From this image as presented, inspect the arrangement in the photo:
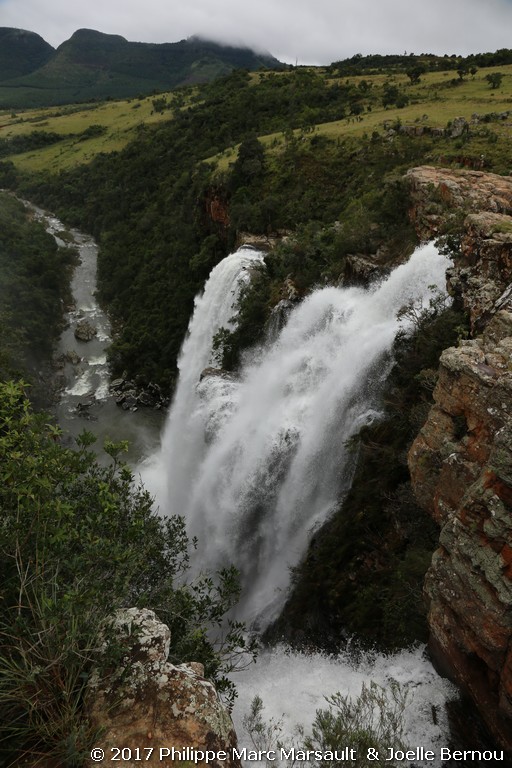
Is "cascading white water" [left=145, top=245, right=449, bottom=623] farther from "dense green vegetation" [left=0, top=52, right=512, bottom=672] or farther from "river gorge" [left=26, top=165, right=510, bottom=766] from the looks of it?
"dense green vegetation" [left=0, top=52, right=512, bottom=672]

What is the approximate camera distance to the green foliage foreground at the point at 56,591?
5595 millimetres

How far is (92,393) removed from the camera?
32.7m

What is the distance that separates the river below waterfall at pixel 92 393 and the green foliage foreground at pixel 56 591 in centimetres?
1224

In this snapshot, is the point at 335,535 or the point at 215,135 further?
the point at 215,135

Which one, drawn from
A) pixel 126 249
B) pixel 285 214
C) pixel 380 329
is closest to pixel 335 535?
pixel 380 329

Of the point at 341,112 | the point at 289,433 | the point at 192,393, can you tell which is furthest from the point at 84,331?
the point at 341,112

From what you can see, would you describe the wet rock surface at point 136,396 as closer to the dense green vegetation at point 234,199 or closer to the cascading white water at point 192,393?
the dense green vegetation at point 234,199

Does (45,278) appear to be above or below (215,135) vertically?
below

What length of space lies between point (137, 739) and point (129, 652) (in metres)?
1.08

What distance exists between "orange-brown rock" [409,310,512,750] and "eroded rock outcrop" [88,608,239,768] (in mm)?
4683

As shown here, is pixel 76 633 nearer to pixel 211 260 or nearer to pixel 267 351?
pixel 267 351

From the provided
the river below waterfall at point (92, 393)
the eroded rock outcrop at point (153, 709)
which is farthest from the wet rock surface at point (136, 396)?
the eroded rock outcrop at point (153, 709)

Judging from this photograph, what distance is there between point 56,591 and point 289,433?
10.2m

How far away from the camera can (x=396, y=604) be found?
37.1 ft
